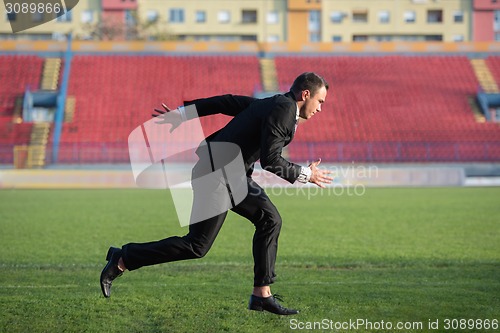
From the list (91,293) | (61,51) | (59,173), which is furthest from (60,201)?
(61,51)

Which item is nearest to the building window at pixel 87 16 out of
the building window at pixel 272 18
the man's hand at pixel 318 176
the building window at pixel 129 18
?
the building window at pixel 129 18

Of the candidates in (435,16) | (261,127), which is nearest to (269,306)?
(261,127)

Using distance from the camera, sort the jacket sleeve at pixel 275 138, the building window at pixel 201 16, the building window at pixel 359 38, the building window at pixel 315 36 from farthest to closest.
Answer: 1. the building window at pixel 359 38
2. the building window at pixel 315 36
3. the building window at pixel 201 16
4. the jacket sleeve at pixel 275 138

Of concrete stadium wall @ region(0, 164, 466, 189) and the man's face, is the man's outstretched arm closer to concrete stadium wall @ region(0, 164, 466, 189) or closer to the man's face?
the man's face

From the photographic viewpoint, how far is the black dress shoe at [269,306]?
7.34 meters

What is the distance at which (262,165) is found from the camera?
7.08m

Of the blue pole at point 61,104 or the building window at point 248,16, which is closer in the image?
the blue pole at point 61,104

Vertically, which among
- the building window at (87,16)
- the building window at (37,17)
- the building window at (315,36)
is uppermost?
the building window at (87,16)

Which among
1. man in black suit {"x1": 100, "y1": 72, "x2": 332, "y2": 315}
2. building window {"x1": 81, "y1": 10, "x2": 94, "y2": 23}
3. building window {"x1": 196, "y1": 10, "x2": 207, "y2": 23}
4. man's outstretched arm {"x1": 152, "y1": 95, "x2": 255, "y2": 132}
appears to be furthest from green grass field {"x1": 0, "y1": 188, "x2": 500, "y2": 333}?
building window {"x1": 196, "y1": 10, "x2": 207, "y2": 23}

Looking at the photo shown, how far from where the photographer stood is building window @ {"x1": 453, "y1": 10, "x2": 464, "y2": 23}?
72500 millimetres

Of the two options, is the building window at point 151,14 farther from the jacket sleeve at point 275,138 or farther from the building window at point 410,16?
the jacket sleeve at point 275,138

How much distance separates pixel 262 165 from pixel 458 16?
6953 cm

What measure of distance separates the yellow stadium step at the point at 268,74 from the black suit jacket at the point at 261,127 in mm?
39105

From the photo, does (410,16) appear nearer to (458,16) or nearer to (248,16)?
(458,16)
